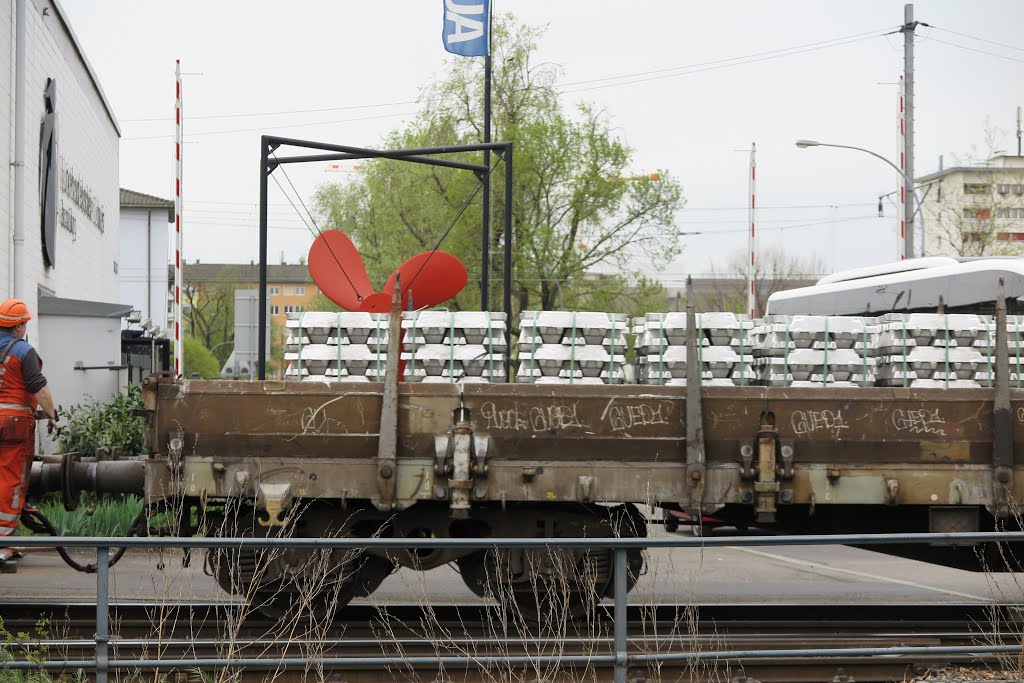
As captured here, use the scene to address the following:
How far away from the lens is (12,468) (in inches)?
309

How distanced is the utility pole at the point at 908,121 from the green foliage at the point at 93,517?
16884mm

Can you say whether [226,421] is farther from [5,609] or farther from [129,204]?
[129,204]

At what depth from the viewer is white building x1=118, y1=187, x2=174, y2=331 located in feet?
161

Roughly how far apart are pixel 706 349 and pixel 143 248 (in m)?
46.1

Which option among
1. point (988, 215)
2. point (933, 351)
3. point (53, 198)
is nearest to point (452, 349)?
point (933, 351)

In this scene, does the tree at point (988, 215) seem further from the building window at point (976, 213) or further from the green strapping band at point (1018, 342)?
the green strapping band at point (1018, 342)

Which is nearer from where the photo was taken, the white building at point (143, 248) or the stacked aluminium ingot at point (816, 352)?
the stacked aluminium ingot at point (816, 352)

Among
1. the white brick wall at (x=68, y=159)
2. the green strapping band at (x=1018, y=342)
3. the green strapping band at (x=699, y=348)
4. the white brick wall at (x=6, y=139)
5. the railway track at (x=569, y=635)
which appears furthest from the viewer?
the white brick wall at (x=68, y=159)

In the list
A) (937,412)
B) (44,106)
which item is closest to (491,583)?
(937,412)

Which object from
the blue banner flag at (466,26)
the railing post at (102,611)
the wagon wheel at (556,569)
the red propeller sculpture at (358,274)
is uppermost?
the blue banner flag at (466,26)

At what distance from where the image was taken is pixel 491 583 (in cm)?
802

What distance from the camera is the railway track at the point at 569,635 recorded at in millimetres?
6918

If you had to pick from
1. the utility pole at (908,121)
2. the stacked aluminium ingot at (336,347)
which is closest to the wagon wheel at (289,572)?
the stacked aluminium ingot at (336,347)

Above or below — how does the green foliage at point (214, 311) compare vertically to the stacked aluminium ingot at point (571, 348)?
above
